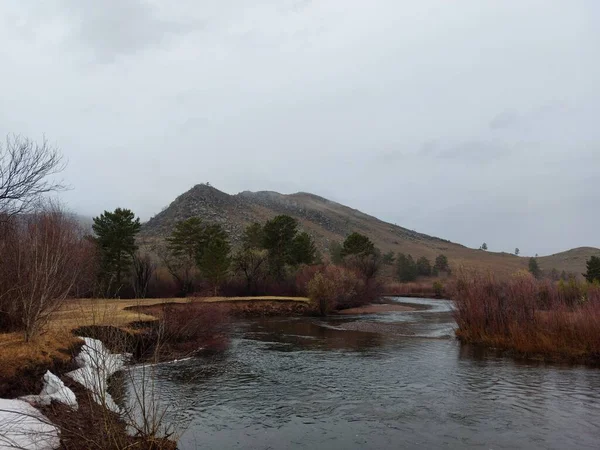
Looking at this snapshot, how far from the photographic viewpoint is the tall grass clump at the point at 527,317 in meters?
20.2

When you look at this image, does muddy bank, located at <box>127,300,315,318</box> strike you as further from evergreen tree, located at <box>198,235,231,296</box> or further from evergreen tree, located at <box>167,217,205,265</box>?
evergreen tree, located at <box>167,217,205,265</box>

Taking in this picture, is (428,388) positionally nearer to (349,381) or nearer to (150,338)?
(349,381)

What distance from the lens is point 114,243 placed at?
165 feet

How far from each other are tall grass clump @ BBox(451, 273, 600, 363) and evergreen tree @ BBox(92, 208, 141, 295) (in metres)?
37.7

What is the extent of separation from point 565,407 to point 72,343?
54.5 feet

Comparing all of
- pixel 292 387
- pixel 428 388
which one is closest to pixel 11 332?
pixel 292 387

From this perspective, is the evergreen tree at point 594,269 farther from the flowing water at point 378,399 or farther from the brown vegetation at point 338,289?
the flowing water at point 378,399

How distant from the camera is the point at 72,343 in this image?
635 inches

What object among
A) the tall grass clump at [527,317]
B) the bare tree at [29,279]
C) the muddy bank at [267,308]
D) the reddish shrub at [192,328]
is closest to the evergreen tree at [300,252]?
the muddy bank at [267,308]

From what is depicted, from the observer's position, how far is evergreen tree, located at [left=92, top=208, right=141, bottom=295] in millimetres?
50062

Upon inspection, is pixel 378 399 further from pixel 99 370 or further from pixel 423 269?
pixel 423 269

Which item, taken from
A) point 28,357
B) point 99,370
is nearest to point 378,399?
point 99,370

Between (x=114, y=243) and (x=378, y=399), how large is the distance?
1710 inches

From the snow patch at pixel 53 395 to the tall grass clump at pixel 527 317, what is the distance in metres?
19.6
